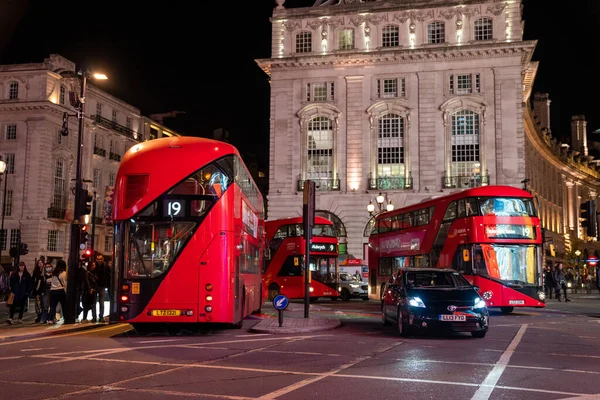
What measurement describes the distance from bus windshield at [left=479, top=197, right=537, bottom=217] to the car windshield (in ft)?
20.7

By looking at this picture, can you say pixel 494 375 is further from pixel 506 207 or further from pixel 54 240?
pixel 54 240

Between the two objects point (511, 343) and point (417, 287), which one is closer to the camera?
point (511, 343)

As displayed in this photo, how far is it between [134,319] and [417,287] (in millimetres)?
6308

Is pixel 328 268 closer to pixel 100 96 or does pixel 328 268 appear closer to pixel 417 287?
pixel 417 287

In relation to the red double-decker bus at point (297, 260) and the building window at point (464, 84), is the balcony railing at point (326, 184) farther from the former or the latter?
the red double-decker bus at point (297, 260)

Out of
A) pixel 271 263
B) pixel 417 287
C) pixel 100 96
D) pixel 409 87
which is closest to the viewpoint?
pixel 417 287

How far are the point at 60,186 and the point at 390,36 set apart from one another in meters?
27.9

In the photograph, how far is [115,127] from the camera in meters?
60.2

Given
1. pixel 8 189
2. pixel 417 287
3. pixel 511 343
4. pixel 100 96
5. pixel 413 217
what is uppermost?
pixel 100 96

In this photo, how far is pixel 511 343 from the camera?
13.6m

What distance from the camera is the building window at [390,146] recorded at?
49.2 m

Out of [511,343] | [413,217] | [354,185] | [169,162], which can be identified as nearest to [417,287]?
[511,343]

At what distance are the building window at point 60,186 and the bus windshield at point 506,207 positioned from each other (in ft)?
127

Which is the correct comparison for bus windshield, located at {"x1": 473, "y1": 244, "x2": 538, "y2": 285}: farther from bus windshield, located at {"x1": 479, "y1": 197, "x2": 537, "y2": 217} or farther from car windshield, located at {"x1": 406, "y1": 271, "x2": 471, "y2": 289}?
car windshield, located at {"x1": 406, "y1": 271, "x2": 471, "y2": 289}
